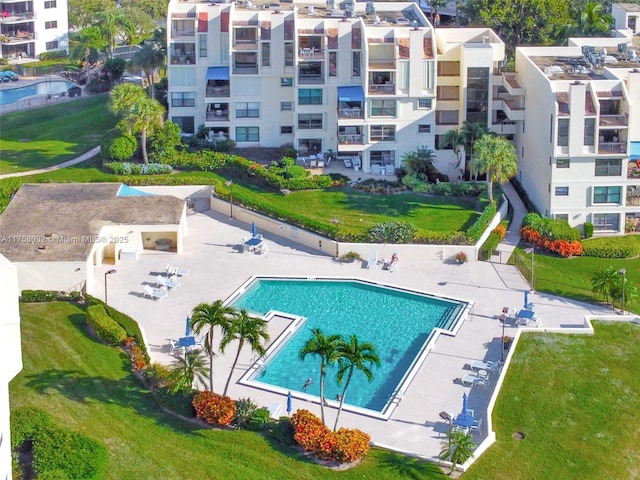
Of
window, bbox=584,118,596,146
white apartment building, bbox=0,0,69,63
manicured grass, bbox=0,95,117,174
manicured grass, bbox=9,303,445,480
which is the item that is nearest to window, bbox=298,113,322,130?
manicured grass, bbox=0,95,117,174

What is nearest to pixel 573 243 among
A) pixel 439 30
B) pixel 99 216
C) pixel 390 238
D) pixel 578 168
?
pixel 578 168

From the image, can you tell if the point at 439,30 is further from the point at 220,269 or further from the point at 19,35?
the point at 19,35

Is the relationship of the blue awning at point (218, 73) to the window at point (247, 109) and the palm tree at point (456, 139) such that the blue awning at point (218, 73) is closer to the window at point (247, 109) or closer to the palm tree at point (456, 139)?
the window at point (247, 109)

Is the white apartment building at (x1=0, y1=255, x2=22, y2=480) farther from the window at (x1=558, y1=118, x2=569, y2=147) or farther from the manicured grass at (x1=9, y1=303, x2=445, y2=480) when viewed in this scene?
the window at (x1=558, y1=118, x2=569, y2=147)

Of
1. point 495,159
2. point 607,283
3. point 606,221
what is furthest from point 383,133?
point 607,283

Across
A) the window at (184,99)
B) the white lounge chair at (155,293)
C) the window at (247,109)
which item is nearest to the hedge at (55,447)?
the white lounge chair at (155,293)

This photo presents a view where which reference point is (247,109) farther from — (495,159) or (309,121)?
(495,159)
